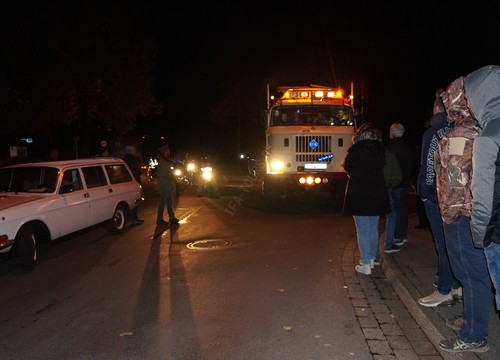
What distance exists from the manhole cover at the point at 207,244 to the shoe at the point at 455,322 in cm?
473

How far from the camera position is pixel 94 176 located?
934 cm

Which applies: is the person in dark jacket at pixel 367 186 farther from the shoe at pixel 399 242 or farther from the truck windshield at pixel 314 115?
the truck windshield at pixel 314 115

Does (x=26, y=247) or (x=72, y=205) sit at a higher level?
(x=72, y=205)

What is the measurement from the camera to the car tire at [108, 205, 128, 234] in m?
9.77

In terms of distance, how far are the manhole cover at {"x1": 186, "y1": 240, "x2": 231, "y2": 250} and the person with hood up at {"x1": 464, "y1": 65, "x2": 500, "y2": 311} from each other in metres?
5.59

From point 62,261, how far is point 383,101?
26.1 meters

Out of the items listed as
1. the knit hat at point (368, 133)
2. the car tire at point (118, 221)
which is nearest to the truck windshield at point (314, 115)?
the car tire at point (118, 221)

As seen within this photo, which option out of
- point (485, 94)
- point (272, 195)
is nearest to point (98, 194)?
point (272, 195)

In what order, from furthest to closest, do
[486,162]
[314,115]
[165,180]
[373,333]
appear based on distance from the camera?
[314,115] < [165,180] < [373,333] < [486,162]

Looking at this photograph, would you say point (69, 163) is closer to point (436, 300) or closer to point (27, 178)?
point (27, 178)

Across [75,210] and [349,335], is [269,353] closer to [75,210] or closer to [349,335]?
[349,335]

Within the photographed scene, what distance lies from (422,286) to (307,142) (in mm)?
7910

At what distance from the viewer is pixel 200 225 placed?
1085 centimetres

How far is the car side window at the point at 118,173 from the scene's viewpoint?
9.97 m
